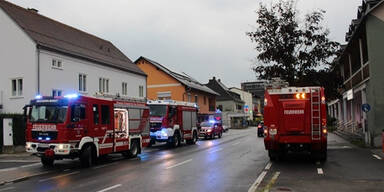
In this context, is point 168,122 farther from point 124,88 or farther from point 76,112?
point 124,88

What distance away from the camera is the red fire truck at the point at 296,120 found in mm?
14695

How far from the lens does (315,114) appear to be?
14773 millimetres

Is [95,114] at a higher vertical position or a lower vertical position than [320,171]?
higher

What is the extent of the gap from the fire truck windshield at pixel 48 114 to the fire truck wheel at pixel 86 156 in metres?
1.60

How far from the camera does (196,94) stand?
189 ft

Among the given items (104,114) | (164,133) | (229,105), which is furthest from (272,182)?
(229,105)

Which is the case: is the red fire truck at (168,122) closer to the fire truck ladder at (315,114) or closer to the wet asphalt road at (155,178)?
the wet asphalt road at (155,178)

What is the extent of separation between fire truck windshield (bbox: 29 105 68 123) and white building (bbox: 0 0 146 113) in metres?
12.2

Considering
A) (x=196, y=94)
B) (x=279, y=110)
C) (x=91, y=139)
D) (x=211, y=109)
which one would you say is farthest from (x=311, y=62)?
(x=211, y=109)

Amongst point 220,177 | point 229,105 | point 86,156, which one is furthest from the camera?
point 229,105

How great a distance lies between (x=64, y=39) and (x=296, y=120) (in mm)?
23358

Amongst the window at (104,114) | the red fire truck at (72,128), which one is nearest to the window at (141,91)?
the red fire truck at (72,128)

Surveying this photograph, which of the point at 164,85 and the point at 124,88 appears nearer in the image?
the point at 124,88

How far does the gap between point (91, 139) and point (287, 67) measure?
47.0ft
